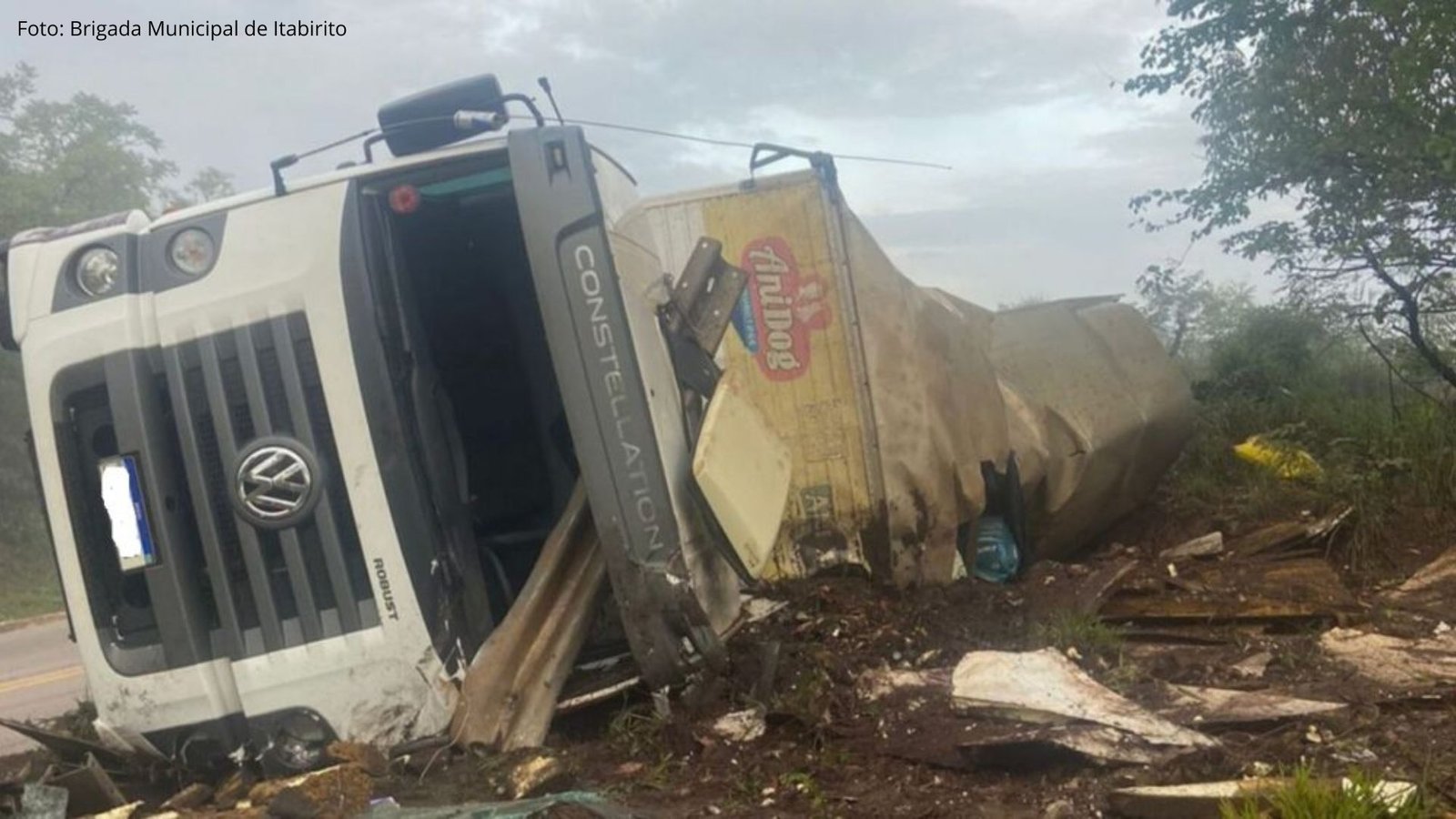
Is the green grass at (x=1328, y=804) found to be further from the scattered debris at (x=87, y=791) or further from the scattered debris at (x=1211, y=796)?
the scattered debris at (x=87, y=791)

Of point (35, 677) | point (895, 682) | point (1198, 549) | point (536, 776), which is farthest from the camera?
point (35, 677)

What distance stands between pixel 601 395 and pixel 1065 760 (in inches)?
56.2

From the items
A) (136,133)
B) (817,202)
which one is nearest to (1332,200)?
(817,202)

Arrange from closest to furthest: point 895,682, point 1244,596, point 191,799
A: point 191,799, point 895,682, point 1244,596

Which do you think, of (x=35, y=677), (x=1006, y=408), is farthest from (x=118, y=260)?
(x=35, y=677)

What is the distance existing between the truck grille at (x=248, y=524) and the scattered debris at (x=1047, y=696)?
1.62 metres

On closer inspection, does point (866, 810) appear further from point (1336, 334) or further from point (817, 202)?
point (1336, 334)

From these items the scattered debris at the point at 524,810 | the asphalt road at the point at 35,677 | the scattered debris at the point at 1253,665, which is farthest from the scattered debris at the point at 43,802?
the scattered debris at the point at 1253,665

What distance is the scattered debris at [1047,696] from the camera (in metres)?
3.14

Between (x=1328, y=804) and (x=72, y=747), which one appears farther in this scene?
(x=72, y=747)

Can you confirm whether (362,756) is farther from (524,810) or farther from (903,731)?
(903,731)

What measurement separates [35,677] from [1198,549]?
25.7 feet

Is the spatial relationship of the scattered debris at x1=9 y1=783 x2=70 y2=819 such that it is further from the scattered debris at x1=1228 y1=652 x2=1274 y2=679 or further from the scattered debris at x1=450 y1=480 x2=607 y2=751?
the scattered debris at x1=1228 y1=652 x2=1274 y2=679

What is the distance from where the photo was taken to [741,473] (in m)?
3.57
